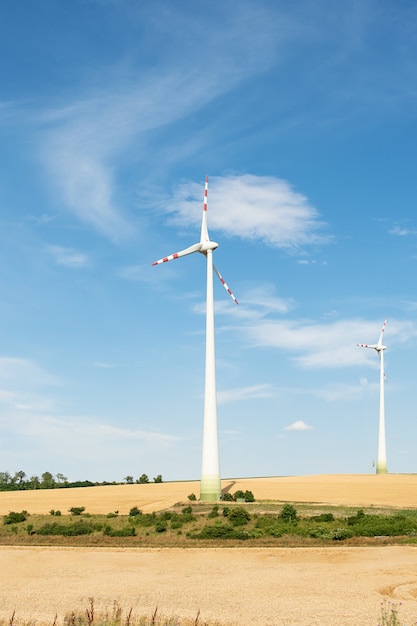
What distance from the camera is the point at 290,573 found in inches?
1613

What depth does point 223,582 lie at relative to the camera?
38812 millimetres

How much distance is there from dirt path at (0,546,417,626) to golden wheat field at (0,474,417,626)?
52mm

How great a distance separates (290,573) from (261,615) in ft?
36.1

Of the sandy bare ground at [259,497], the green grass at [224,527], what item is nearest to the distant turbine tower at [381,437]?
the sandy bare ground at [259,497]

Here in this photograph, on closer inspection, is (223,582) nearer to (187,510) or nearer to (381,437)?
(187,510)

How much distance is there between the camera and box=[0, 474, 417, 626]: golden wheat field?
102 feet

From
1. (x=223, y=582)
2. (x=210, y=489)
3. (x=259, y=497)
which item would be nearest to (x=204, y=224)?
(x=210, y=489)

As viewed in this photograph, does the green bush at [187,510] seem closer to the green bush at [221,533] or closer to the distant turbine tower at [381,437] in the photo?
the green bush at [221,533]

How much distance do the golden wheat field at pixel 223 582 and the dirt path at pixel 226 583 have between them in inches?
2.0

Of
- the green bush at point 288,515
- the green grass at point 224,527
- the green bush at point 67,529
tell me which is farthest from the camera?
the green bush at point 288,515

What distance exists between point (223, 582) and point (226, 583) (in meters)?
0.39

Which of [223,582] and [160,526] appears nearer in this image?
[223,582]

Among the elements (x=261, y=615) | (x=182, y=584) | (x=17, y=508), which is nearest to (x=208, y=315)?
(x=17, y=508)

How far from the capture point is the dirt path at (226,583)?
3120 cm
